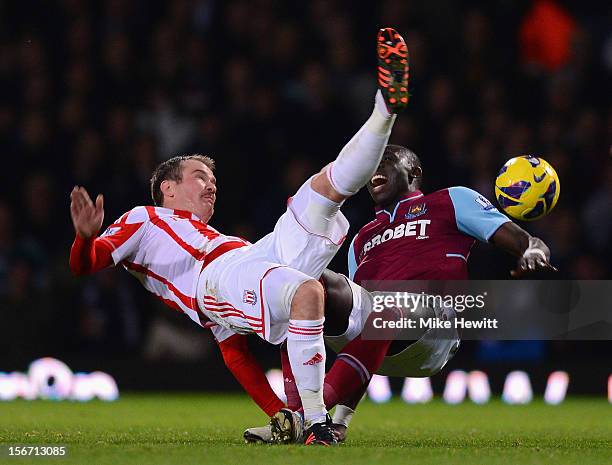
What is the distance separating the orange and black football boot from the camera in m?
5.59

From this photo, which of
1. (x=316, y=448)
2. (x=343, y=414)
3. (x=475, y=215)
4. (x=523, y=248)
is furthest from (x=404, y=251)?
(x=316, y=448)

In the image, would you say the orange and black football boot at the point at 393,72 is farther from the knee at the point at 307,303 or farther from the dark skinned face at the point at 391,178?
the dark skinned face at the point at 391,178

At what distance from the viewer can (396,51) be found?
5648mm

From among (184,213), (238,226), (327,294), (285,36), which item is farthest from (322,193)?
(285,36)

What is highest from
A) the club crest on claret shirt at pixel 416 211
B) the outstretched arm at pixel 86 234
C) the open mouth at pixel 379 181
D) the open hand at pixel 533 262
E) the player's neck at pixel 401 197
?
the open mouth at pixel 379 181

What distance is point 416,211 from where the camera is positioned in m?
6.95

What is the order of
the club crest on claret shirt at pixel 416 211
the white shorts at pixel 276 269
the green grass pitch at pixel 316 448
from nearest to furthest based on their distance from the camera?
1. the green grass pitch at pixel 316 448
2. the white shorts at pixel 276 269
3. the club crest on claret shirt at pixel 416 211

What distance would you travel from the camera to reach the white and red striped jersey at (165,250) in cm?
624

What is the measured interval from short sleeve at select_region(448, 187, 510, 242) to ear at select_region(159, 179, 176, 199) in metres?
1.49

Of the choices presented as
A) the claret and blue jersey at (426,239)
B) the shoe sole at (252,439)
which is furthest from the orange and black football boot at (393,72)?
the shoe sole at (252,439)

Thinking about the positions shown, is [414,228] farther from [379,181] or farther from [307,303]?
[307,303]

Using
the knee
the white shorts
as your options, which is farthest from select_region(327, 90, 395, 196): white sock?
the knee

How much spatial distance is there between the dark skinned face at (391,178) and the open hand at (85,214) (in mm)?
1747

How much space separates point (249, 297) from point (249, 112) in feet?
20.1
